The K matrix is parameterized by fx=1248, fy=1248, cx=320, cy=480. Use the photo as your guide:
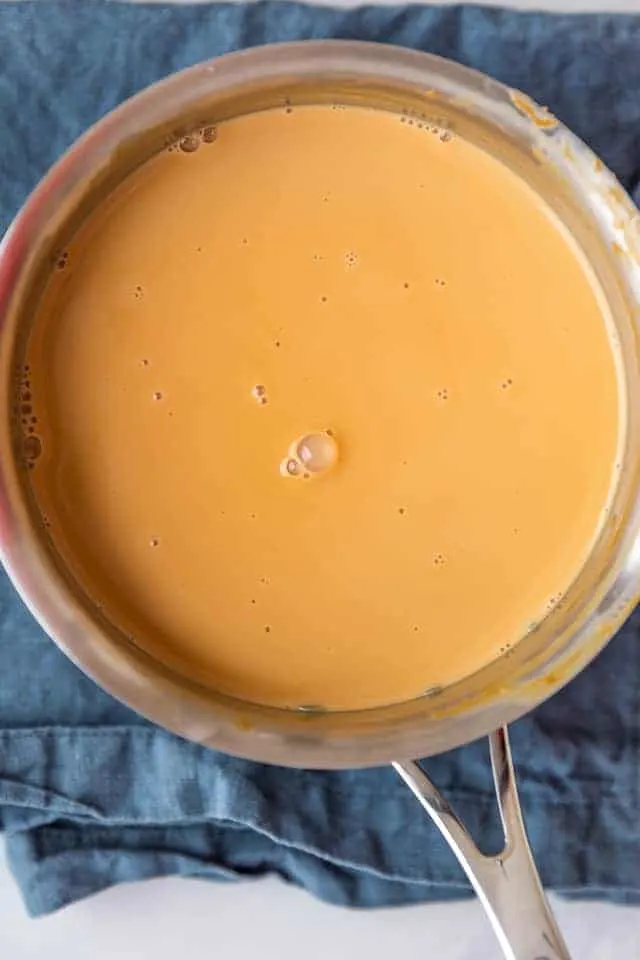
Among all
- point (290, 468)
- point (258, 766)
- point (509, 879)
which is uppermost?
point (290, 468)

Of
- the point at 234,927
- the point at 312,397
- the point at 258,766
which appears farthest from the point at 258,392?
the point at 234,927

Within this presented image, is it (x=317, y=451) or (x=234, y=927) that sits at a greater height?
(x=317, y=451)

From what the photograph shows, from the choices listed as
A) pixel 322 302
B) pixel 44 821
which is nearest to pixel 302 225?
pixel 322 302

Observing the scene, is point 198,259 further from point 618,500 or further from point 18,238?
point 618,500

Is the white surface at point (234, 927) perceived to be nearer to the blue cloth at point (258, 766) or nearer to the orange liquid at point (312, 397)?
the blue cloth at point (258, 766)

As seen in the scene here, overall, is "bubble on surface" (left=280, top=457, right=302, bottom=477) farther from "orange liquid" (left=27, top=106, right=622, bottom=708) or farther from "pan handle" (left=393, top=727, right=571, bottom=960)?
"pan handle" (left=393, top=727, right=571, bottom=960)

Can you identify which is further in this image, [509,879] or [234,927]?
[234,927]

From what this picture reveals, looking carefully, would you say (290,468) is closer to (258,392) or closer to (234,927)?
A: (258,392)
